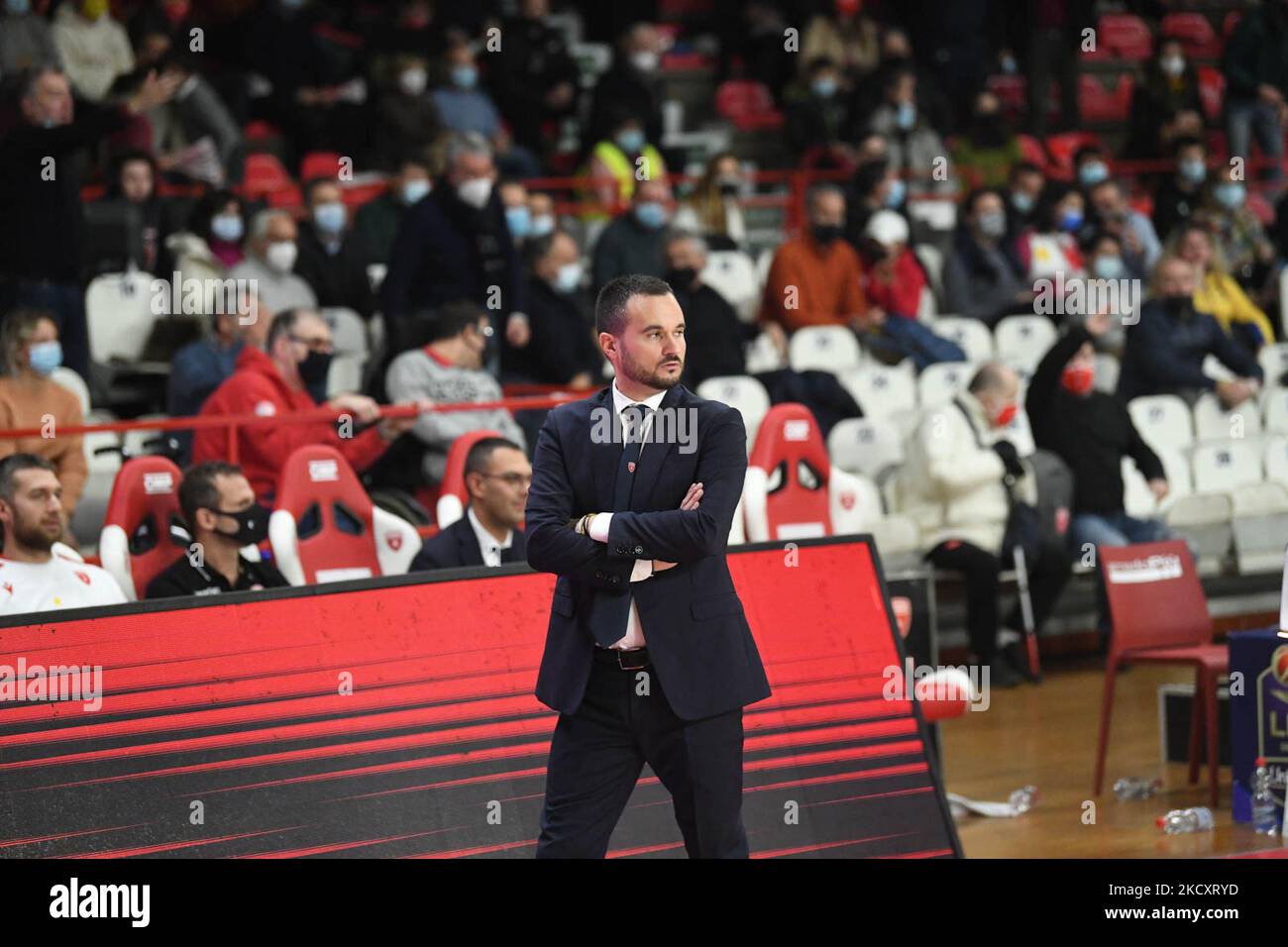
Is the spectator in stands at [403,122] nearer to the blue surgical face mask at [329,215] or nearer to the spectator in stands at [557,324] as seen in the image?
the blue surgical face mask at [329,215]

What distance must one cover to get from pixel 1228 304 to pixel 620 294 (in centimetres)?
1003

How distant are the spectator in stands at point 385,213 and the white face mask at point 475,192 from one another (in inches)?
51.0

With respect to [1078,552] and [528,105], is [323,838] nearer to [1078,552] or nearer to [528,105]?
[1078,552]

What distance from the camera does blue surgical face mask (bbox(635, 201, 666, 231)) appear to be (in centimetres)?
1209

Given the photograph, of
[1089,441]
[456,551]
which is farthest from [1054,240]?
[456,551]

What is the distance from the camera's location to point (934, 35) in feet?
53.9

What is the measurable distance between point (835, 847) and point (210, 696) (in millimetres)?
2026

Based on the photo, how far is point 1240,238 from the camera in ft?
48.2

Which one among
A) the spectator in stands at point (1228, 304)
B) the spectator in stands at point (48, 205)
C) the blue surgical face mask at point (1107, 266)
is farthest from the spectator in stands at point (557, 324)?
the spectator in stands at point (1228, 304)

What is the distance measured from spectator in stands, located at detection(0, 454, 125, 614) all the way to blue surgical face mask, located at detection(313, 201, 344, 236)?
4701 millimetres

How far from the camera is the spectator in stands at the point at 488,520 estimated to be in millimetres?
7496

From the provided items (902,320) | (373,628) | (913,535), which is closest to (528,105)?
(902,320)

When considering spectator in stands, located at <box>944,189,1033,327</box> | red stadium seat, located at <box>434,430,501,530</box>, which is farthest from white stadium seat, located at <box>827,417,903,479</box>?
red stadium seat, located at <box>434,430,501,530</box>

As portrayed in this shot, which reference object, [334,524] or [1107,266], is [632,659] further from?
[1107,266]
